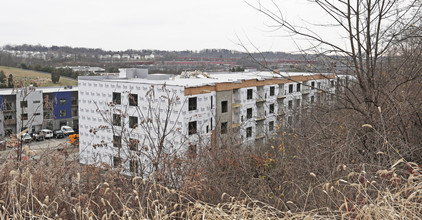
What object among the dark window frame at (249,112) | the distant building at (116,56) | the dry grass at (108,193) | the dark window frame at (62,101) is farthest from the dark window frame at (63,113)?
the dry grass at (108,193)

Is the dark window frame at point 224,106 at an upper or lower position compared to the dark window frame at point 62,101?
upper

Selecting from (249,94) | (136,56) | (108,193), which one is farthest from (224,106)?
(136,56)

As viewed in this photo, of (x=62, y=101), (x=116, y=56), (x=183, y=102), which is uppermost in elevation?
(x=116, y=56)

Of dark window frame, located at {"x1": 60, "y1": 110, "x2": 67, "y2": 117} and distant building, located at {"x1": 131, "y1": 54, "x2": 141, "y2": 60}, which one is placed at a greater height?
distant building, located at {"x1": 131, "y1": 54, "x2": 141, "y2": 60}

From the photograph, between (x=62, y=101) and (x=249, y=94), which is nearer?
(x=249, y=94)

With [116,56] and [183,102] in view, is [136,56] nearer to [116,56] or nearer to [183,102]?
[116,56]


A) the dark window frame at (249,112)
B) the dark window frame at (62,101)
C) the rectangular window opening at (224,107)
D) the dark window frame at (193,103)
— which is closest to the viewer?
the dark window frame at (193,103)

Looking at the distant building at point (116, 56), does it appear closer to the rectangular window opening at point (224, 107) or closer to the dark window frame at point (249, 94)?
the dark window frame at point (249, 94)

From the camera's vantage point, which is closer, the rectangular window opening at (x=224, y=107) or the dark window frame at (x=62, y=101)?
the rectangular window opening at (x=224, y=107)

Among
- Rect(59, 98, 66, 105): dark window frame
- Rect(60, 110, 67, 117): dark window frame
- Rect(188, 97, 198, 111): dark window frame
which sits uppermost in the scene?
Rect(188, 97, 198, 111): dark window frame

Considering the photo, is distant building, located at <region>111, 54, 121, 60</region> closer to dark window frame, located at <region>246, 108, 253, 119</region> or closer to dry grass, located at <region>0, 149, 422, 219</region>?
dark window frame, located at <region>246, 108, 253, 119</region>

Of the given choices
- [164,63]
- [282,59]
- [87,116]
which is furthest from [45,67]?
[282,59]

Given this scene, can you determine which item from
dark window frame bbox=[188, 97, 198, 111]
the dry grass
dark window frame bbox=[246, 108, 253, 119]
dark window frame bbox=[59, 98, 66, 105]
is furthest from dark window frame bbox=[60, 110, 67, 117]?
the dry grass

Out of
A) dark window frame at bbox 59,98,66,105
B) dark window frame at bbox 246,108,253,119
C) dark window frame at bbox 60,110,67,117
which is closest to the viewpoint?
dark window frame at bbox 246,108,253,119
